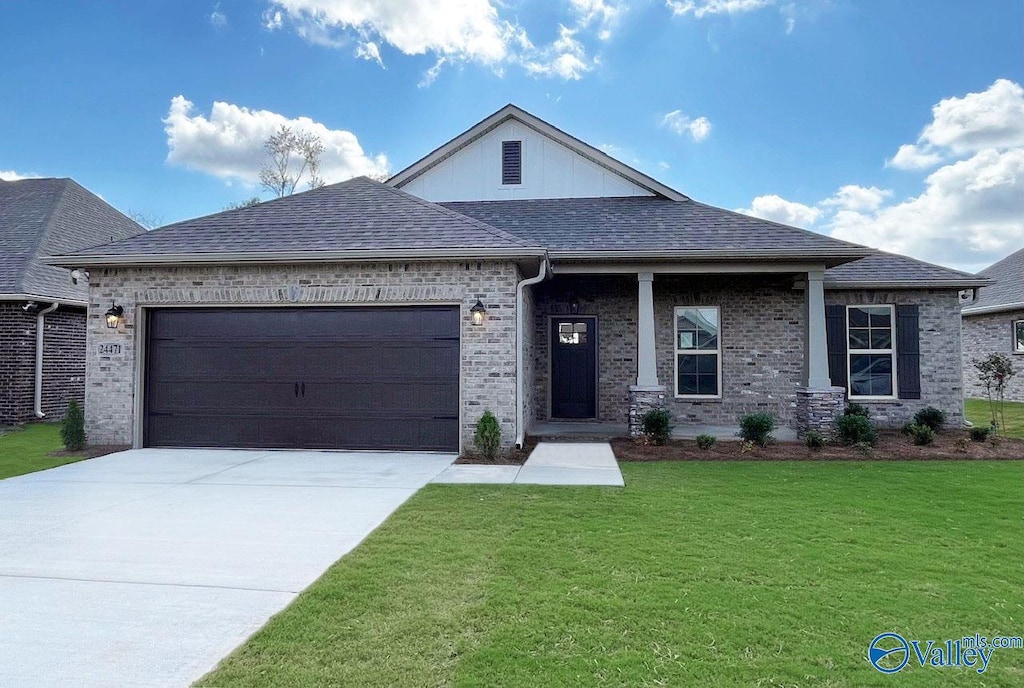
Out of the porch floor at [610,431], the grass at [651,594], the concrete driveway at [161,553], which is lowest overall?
the concrete driveway at [161,553]

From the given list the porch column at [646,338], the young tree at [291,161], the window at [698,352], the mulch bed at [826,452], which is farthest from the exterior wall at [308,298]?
the young tree at [291,161]

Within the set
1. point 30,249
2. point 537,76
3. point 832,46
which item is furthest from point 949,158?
point 30,249

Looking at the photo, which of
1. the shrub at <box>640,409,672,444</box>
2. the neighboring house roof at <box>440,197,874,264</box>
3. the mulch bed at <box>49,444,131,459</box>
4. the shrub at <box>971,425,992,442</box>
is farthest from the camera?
the neighboring house roof at <box>440,197,874,264</box>

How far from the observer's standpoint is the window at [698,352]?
1084cm

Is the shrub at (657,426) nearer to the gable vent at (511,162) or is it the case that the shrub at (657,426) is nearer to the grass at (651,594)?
the grass at (651,594)

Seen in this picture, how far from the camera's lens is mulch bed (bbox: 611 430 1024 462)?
25.5 ft

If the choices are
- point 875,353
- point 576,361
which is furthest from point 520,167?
point 875,353

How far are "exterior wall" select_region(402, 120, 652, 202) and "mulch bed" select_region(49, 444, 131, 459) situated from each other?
7.86 meters

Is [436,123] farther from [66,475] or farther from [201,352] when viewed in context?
[66,475]

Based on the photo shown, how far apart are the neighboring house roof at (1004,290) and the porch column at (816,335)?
9010 mm

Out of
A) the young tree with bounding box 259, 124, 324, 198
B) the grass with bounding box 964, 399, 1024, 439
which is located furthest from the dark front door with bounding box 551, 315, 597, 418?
the young tree with bounding box 259, 124, 324, 198

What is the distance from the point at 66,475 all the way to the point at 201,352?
2.51 meters

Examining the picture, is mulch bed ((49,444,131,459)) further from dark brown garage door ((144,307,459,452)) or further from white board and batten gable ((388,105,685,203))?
white board and batten gable ((388,105,685,203))

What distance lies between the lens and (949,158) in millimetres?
14727
